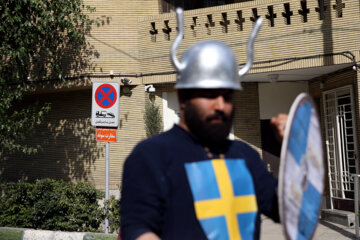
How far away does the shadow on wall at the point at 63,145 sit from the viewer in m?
13.1

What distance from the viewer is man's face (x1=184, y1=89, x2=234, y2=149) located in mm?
1953

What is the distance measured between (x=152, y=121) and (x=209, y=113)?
1031 centimetres

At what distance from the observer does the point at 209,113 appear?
1.95 m

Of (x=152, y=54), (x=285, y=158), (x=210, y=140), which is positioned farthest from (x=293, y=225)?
(x=152, y=54)

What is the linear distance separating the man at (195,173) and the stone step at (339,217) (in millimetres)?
9151

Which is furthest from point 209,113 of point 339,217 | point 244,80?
point 244,80

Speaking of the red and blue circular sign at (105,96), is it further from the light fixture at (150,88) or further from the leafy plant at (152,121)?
the light fixture at (150,88)

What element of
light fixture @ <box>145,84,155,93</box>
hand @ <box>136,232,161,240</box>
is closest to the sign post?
light fixture @ <box>145,84,155,93</box>

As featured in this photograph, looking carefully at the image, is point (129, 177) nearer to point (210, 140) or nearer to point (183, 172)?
→ point (183, 172)

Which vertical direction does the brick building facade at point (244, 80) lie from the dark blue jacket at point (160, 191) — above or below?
above

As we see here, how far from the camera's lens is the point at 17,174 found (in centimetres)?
1382

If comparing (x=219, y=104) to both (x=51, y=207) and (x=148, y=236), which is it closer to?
(x=148, y=236)

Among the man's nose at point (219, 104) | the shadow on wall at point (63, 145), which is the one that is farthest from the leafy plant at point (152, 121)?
the man's nose at point (219, 104)

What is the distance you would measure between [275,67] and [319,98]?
6.38 feet
